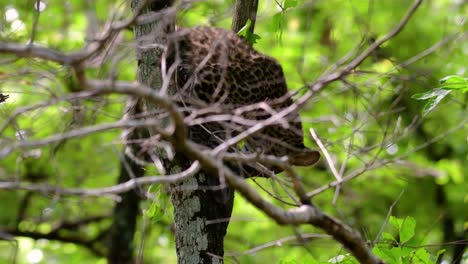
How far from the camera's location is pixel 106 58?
2904 millimetres

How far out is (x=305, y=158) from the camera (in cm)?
498

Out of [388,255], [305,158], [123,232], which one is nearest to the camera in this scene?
[388,255]

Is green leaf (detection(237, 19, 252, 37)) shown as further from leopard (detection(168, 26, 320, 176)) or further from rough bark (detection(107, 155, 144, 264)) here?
rough bark (detection(107, 155, 144, 264))

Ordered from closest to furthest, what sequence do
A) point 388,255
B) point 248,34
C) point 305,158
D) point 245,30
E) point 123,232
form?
point 388,255 < point 245,30 < point 248,34 < point 305,158 < point 123,232

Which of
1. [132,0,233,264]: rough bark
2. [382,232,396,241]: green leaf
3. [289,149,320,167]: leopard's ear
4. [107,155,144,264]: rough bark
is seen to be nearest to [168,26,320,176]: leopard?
[289,149,320,167]: leopard's ear

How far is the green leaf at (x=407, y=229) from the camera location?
386 cm

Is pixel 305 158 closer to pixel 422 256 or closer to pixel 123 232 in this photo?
pixel 422 256

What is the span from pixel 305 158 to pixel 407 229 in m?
1.24

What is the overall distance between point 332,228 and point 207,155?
75 centimetres

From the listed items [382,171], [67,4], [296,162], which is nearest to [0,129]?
[296,162]

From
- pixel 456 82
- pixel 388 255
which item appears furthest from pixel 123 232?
pixel 456 82

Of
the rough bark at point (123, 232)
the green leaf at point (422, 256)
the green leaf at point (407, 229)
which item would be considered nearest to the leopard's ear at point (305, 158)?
the green leaf at point (407, 229)

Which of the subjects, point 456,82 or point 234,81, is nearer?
point 456,82

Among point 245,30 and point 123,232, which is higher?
point 245,30
